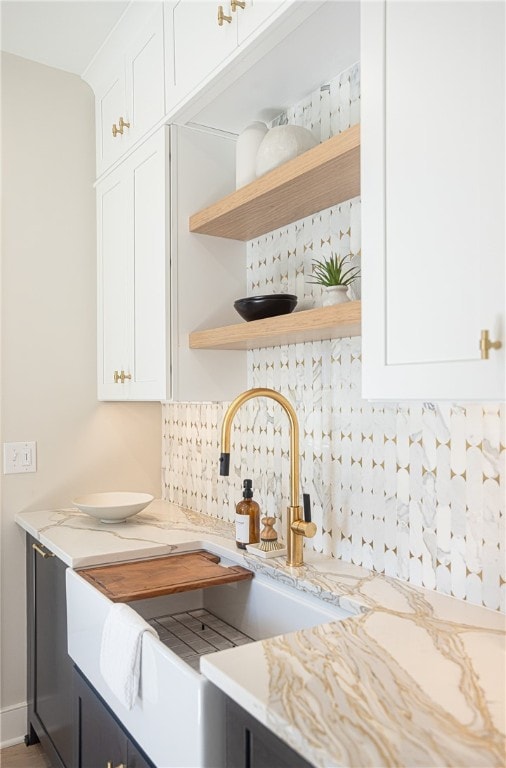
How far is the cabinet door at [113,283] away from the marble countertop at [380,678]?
118 centimetres

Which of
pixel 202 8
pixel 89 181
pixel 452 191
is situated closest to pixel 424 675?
pixel 452 191

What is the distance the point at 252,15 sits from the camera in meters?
1.49

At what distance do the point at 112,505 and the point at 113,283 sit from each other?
2.85 feet

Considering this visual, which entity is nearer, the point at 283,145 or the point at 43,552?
the point at 283,145

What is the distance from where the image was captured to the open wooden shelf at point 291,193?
138cm

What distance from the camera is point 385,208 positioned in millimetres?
1131

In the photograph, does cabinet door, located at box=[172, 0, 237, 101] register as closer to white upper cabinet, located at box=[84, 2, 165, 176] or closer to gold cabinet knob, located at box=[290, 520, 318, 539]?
white upper cabinet, located at box=[84, 2, 165, 176]

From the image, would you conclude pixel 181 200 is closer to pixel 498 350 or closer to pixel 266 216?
pixel 266 216

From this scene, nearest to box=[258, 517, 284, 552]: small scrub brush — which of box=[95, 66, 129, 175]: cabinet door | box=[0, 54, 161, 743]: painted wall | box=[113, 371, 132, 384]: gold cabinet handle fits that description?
box=[113, 371, 132, 384]: gold cabinet handle

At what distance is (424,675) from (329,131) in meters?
1.43

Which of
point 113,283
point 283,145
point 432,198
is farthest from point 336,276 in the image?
point 113,283

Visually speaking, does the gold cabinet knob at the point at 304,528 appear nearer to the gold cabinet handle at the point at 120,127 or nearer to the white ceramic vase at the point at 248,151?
the white ceramic vase at the point at 248,151

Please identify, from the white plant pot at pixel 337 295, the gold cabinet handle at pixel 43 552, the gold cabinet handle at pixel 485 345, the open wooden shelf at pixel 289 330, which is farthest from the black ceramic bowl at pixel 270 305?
the gold cabinet handle at pixel 43 552

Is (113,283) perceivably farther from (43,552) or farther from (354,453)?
(354,453)
